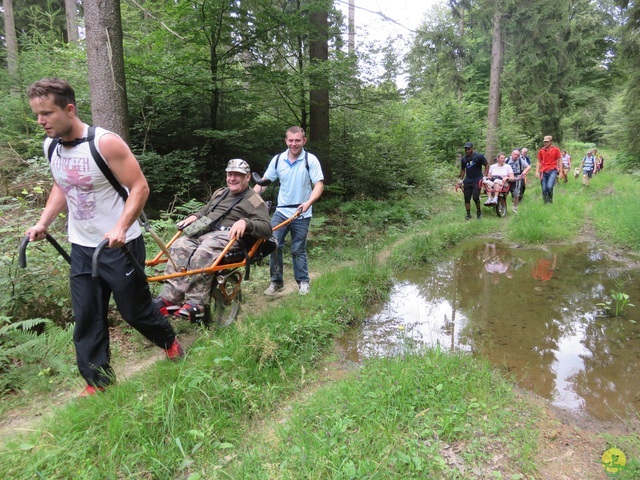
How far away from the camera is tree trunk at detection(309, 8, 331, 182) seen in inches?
344

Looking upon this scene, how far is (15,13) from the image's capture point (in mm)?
14984

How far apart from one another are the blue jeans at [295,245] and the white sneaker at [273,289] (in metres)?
0.06

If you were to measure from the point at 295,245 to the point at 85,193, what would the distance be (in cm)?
284

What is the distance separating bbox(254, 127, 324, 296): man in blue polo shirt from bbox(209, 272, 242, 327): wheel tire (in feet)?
2.77

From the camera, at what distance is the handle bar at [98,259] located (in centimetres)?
235

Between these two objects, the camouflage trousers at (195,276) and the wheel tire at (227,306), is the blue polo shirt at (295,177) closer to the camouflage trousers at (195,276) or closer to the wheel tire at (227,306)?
the wheel tire at (227,306)

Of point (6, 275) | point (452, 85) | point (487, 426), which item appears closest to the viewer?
point (487, 426)

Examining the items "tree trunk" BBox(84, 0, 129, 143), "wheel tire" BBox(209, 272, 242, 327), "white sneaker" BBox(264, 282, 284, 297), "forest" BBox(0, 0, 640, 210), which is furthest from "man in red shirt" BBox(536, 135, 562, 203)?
"tree trunk" BBox(84, 0, 129, 143)

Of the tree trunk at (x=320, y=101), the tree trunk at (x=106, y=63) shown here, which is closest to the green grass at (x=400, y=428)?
the tree trunk at (x=106, y=63)

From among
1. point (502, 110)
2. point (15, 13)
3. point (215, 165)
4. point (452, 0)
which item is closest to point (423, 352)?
point (215, 165)

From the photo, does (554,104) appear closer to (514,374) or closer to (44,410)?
(514,374)

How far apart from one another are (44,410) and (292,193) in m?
3.34

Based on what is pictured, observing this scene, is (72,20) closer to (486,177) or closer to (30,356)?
(30,356)

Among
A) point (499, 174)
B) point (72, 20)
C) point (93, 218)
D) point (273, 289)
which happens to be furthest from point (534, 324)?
point (72, 20)
